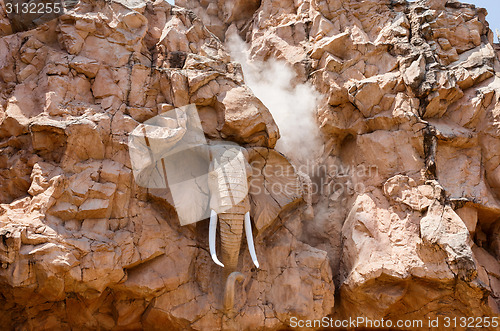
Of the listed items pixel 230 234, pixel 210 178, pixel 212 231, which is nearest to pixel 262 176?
pixel 210 178

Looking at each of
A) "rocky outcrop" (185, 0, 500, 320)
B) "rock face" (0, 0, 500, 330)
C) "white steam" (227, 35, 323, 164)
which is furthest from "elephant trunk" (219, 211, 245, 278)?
"white steam" (227, 35, 323, 164)

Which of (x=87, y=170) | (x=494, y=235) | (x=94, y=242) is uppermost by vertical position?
(x=87, y=170)

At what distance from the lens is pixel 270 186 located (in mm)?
7246

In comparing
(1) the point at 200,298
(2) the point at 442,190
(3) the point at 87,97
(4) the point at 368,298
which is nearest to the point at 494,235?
(2) the point at 442,190

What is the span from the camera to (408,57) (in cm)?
812

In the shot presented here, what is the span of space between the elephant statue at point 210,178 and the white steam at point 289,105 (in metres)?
1.63

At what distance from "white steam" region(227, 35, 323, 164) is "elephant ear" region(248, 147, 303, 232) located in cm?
127

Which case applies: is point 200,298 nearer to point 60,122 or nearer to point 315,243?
point 315,243

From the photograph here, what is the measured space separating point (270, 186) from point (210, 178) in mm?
1225

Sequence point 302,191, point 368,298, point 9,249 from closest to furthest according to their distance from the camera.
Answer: point 9,249 → point 368,298 → point 302,191

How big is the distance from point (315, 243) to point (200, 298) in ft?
8.37

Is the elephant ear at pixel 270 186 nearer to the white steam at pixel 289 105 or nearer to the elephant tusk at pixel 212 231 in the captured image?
the elephant tusk at pixel 212 231

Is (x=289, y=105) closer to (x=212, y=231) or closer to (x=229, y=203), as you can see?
(x=229, y=203)

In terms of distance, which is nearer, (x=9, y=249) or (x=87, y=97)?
(x=9, y=249)
